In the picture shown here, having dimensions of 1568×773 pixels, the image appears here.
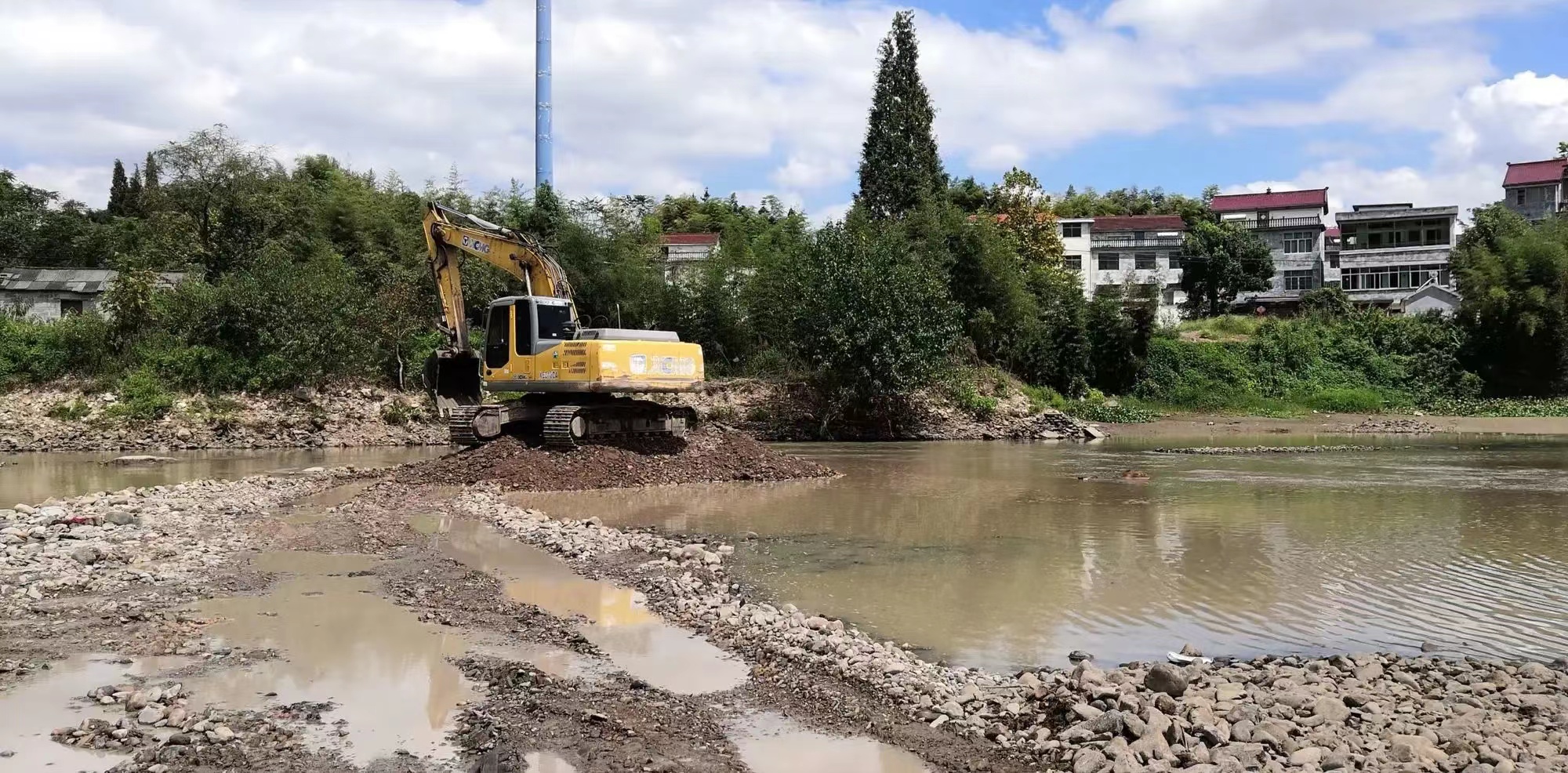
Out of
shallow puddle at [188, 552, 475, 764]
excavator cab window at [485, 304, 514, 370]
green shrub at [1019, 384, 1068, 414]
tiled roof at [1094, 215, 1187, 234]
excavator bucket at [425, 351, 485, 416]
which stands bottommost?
shallow puddle at [188, 552, 475, 764]

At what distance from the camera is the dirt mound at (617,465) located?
1777cm

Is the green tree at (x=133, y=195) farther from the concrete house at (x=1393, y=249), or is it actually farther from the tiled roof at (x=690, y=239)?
the concrete house at (x=1393, y=249)

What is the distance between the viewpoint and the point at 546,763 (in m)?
5.44

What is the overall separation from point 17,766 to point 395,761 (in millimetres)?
1767

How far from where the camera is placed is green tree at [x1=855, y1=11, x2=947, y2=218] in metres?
45.2

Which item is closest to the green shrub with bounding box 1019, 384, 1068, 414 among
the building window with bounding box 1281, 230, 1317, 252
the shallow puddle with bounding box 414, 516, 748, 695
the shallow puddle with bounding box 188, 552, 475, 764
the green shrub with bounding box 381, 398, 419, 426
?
the green shrub with bounding box 381, 398, 419, 426

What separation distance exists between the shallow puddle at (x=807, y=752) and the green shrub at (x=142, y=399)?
27.4 metres

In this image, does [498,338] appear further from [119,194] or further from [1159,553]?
[119,194]

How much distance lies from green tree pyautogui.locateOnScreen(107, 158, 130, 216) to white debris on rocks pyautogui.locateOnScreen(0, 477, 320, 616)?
169ft

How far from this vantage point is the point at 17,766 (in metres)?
5.27

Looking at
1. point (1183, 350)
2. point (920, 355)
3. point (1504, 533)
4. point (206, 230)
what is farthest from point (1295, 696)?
point (206, 230)

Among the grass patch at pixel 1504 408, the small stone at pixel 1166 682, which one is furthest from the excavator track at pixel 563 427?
the grass patch at pixel 1504 408

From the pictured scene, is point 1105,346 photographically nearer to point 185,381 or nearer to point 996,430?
point 996,430

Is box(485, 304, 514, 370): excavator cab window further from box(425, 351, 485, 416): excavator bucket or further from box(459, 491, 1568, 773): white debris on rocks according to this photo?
box(459, 491, 1568, 773): white debris on rocks
